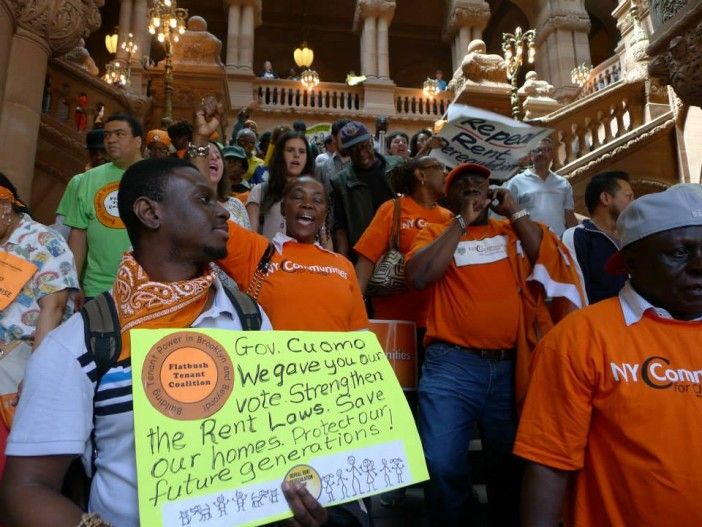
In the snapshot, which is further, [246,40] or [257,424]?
[246,40]

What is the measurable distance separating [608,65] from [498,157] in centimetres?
1677

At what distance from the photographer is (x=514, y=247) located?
10.4 feet

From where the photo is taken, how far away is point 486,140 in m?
3.69

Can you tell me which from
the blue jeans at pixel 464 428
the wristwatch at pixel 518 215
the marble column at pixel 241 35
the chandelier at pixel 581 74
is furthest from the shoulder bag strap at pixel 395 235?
the marble column at pixel 241 35

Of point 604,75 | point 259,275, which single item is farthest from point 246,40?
point 259,275

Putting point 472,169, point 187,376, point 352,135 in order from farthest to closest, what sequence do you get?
1. point 352,135
2. point 472,169
3. point 187,376

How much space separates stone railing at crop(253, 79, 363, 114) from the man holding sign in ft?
68.3

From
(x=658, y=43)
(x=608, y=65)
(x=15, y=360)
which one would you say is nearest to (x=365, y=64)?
(x=608, y=65)

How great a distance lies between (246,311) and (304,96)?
875 inches

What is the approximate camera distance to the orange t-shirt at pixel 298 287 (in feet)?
8.71

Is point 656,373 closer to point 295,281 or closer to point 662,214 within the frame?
point 662,214

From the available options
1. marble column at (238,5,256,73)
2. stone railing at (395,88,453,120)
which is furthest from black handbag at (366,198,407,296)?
marble column at (238,5,256,73)

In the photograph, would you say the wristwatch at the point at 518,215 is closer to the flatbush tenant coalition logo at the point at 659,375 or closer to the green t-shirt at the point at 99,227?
the flatbush tenant coalition logo at the point at 659,375

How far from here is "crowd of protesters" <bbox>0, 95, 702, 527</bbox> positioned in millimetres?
1485
